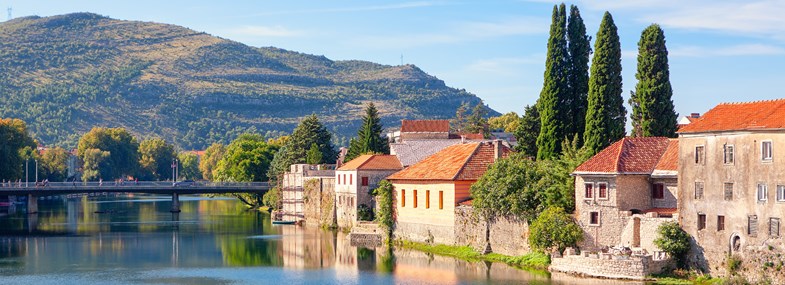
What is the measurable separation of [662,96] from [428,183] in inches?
607


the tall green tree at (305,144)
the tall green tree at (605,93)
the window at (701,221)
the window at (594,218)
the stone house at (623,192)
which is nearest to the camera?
the window at (701,221)

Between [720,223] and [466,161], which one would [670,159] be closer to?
[720,223]

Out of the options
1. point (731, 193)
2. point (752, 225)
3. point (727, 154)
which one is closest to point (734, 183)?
point (731, 193)

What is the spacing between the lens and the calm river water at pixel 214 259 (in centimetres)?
6353

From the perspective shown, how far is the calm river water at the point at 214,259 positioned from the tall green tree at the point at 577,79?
42.8 ft

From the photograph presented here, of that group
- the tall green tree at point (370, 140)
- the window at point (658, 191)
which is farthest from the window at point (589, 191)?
the tall green tree at point (370, 140)

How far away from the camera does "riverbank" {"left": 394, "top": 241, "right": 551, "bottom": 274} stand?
64.8 meters

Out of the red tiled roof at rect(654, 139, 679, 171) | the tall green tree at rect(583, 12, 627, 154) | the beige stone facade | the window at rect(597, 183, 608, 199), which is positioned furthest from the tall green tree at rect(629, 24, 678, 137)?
the beige stone facade

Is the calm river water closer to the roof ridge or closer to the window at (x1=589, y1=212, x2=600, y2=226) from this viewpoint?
the window at (x1=589, y1=212, x2=600, y2=226)

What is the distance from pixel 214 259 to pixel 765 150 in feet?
116

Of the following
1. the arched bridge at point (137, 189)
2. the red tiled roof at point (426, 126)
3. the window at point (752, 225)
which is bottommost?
the window at point (752, 225)

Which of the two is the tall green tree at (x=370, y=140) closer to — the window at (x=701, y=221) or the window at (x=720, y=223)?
the window at (x=701, y=221)

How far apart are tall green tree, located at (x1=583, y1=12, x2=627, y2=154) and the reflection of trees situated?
19573 millimetres

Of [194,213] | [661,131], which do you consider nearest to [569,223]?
[661,131]
